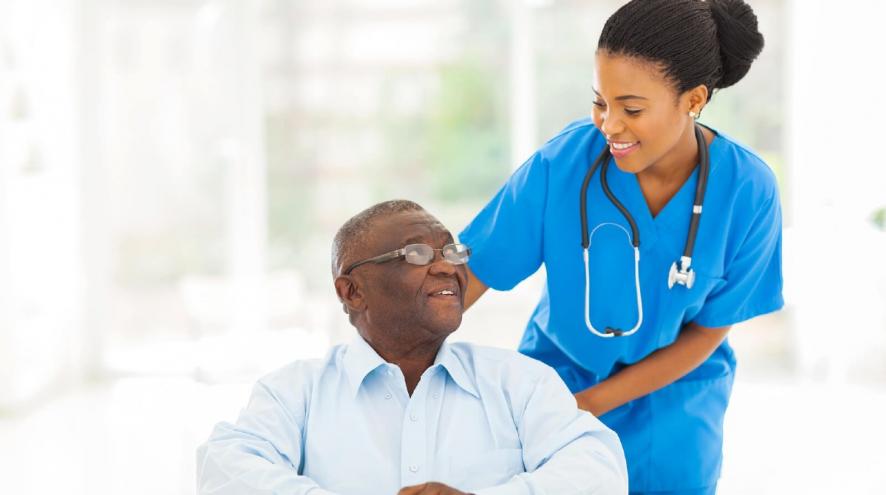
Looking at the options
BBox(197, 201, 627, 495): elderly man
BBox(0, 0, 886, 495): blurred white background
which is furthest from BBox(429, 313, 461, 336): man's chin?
BBox(0, 0, 886, 495): blurred white background

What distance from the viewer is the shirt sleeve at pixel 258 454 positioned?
58.2 inches

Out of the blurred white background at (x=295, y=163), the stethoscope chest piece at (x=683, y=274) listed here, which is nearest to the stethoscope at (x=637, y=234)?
the stethoscope chest piece at (x=683, y=274)

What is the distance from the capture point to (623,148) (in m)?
1.76

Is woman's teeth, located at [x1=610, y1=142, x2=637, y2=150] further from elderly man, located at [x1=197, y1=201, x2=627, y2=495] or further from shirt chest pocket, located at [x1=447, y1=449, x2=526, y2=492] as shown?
shirt chest pocket, located at [x1=447, y1=449, x2=526, y2=492]

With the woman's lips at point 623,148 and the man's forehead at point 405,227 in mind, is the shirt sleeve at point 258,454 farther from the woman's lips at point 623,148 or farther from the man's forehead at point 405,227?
the woman's lips at point 623,148

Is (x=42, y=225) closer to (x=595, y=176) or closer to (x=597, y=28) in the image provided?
(x=597, y=28)

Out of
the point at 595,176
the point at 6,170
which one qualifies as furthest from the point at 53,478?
the point at 595,176

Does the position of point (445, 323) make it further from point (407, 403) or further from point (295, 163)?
point (295, 163)

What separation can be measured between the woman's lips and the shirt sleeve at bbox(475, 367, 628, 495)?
37 cm

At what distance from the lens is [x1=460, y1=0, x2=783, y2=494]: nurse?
1870mm

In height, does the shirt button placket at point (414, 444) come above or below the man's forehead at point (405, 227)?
below

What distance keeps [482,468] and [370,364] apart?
0.23 meters

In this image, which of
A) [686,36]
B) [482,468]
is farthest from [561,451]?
[686,36]

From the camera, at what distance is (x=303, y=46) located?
525cm
